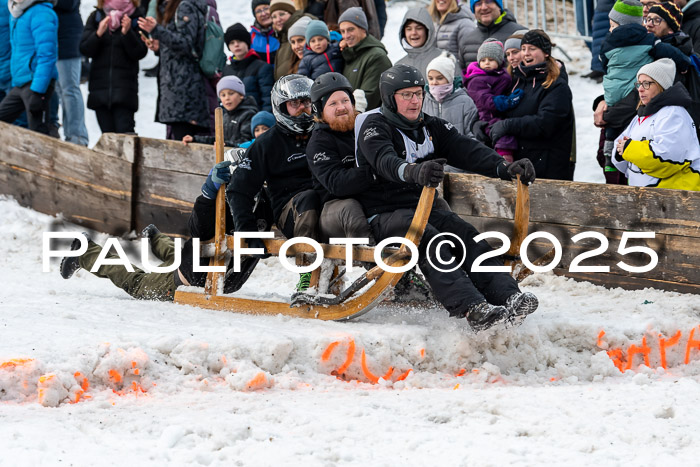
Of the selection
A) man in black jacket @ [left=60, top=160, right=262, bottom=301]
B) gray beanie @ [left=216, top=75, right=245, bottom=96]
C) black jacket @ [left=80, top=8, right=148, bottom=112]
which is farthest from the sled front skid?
black jacket @ [left=80, top=8, right=148, bottom=112]

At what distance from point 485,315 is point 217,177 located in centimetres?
204

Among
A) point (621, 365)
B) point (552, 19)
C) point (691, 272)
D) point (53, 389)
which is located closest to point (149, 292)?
point (53, 389)

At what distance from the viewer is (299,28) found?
8.61 m

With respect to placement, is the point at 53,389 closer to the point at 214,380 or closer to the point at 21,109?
the point at 214,380

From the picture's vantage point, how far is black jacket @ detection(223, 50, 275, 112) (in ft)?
28.8

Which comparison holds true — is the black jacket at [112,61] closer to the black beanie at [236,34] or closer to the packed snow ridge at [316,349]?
the black beanie at [236,34]

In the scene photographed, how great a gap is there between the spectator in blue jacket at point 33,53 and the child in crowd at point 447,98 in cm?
406

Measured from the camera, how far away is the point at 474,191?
275 inches

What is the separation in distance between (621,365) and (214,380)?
2.25 m

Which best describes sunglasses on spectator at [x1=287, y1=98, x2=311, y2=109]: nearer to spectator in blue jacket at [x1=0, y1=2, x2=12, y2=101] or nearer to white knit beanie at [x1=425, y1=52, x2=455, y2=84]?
white knit beanie at [x1=425, y1=52, x2=455, y2=84]

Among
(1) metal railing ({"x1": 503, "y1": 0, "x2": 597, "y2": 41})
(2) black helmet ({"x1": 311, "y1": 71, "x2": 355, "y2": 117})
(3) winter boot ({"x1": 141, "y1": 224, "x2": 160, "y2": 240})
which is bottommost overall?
(3) winter boot ({"x1": 141, "y1": 224, "x2": 160, "y2": 240})

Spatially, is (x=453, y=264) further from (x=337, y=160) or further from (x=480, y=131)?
(x=480, y=131)

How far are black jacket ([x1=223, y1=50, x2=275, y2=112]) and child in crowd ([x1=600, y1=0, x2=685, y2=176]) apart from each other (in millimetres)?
3231

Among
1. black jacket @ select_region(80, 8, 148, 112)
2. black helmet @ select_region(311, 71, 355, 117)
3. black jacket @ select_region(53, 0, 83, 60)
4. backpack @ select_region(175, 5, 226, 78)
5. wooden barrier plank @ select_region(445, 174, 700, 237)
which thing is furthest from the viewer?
black jacket @ select_region(53, 0, 83, 60)
